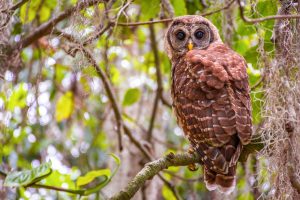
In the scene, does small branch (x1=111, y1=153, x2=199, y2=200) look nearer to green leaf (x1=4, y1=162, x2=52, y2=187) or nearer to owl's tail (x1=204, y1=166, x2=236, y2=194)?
owl's tail (x1=204, y1=166, x2=236, y2=194)

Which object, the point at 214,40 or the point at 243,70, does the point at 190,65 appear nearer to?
the point at 243,70

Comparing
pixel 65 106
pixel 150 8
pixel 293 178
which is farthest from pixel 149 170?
pixel 65 106

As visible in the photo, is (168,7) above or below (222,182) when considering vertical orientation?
above

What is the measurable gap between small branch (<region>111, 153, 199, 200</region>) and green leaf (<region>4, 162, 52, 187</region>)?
44 centimetres

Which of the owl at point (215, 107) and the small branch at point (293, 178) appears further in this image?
the owl at point (215, 107)

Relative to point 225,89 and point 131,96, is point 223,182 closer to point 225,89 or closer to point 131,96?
point 225,89

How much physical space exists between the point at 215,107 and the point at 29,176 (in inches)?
34.6

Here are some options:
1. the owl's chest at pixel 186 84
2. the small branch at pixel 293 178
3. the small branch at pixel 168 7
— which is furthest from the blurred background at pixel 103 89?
the owl's chest at pixel 186 84

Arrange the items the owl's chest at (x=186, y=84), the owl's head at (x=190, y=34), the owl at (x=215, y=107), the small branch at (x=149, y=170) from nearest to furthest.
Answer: the small branch at (x=149, y=170) → the owl at (x=215, y=107) → the owl's chest at (x=186, y=84) → the owl's head at (x=190, y=34)

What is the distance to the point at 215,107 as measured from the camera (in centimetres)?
275

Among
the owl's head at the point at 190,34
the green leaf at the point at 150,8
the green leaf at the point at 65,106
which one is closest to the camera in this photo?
the green leaf at the point at 150,8

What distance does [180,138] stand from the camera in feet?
17.1

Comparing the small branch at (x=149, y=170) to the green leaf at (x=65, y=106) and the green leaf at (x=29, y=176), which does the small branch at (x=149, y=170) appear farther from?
the green leaf at (x=65, y=106)

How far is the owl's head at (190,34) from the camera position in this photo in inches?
138
